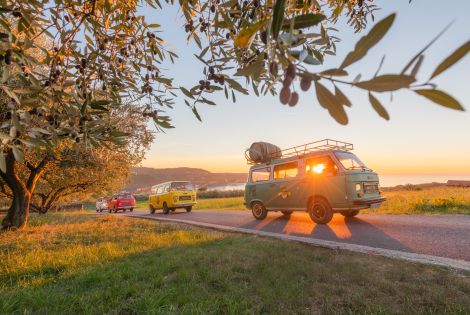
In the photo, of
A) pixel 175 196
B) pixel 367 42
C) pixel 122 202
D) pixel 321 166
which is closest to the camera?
pixel 367 42

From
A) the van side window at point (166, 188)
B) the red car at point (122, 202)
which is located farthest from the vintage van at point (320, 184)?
the red car at point (122, 202)

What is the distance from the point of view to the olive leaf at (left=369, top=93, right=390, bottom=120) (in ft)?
2.34

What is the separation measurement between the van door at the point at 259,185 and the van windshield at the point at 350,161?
9.39ft

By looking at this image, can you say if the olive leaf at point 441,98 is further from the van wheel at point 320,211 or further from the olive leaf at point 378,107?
the van wheel at point 320,211

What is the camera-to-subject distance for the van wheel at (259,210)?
10406mm

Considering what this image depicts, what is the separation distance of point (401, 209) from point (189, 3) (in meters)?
10.8

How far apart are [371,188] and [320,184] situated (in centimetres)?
150

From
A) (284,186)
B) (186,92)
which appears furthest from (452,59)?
(284,186)

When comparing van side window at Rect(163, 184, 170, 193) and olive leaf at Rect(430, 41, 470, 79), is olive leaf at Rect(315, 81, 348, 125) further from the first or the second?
van side window at Rect(163, 184, 170, 193)

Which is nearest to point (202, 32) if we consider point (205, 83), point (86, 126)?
point (205, 83)

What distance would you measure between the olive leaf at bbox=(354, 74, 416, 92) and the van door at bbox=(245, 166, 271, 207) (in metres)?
9.53

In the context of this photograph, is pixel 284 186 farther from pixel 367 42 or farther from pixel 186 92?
pixel 367 42

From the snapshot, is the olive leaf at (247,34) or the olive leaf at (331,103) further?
the olive leaf at (247,34)

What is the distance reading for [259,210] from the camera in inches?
417
